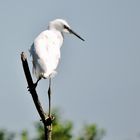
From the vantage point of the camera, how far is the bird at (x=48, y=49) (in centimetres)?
1037

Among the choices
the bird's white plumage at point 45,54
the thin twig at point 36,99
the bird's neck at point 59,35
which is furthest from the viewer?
the bird's neck at point 59,35

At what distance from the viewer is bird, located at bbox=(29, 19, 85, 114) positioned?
34.0ft

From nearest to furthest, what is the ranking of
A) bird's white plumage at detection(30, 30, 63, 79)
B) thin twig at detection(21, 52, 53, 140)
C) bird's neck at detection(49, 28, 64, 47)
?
thin twig at detection(21, 52, 53, 140)
bird's white plumage at detection(30, 30, 63, 79)
bird's neck at detection(49, 28, 64, 47)

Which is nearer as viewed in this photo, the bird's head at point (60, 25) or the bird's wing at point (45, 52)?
the bird's wing at point (45, 52)

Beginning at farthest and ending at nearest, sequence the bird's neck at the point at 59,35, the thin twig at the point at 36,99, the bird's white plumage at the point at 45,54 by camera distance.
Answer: the bird's neck at the point at 59,35 < the bird's white plumage at the point at 45,54 < the thin twig at the point at 36,99

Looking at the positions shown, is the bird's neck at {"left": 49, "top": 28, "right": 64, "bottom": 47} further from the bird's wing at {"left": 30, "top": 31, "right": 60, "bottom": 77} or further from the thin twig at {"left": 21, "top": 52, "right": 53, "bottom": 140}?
the thin twig at {"left": 21, "top": 52, "right": 53, "bottom": 140}

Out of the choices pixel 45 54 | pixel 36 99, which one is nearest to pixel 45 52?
pixel 45 54

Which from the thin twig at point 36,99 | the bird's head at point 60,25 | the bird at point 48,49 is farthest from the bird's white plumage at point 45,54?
the thin twig at point 36,99

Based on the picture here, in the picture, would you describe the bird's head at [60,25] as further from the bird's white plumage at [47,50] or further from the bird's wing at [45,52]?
the bird's wing at [45,52]

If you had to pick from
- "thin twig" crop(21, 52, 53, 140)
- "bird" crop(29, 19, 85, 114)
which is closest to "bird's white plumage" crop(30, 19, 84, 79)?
"bird" crop(29, 19, 85, 114)

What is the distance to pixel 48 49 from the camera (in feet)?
34.8

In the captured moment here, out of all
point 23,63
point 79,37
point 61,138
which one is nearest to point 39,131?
point 61,138

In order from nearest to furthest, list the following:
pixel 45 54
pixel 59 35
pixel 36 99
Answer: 1. pixel 36 99
2. pixel 45 54
3. pixel 59 35

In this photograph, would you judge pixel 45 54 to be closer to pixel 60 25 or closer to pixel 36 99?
pixel 60 25
